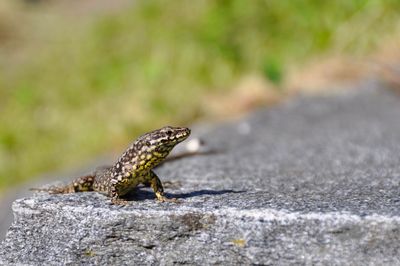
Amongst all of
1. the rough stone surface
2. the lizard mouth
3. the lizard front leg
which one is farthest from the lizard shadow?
the lizard mouth

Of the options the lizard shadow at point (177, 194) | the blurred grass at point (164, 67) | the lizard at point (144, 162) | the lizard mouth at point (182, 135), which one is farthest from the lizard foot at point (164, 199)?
the blurred grass at point (164, 67)

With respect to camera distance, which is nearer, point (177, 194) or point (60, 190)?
point (177, 194)

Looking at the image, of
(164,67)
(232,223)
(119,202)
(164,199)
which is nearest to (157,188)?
(164,199)

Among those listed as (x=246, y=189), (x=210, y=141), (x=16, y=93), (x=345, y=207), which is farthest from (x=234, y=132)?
(x=16, y=93)

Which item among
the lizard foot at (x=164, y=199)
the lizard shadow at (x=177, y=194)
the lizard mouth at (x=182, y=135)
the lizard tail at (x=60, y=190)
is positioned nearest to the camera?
the lizard foot at (x=164, y=199)

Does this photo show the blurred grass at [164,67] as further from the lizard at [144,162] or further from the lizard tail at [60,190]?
the lizard at [144,162]

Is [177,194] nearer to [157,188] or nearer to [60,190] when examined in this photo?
[157,188]

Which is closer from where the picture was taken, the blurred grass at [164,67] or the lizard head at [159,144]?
the lizard head at [159,144]

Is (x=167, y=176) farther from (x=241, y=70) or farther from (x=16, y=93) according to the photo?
(x=16, y=93)

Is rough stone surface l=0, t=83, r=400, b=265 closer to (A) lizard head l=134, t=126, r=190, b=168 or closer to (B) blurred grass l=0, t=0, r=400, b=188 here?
(A) lizard head l=134, t=126, r=190, b=168
